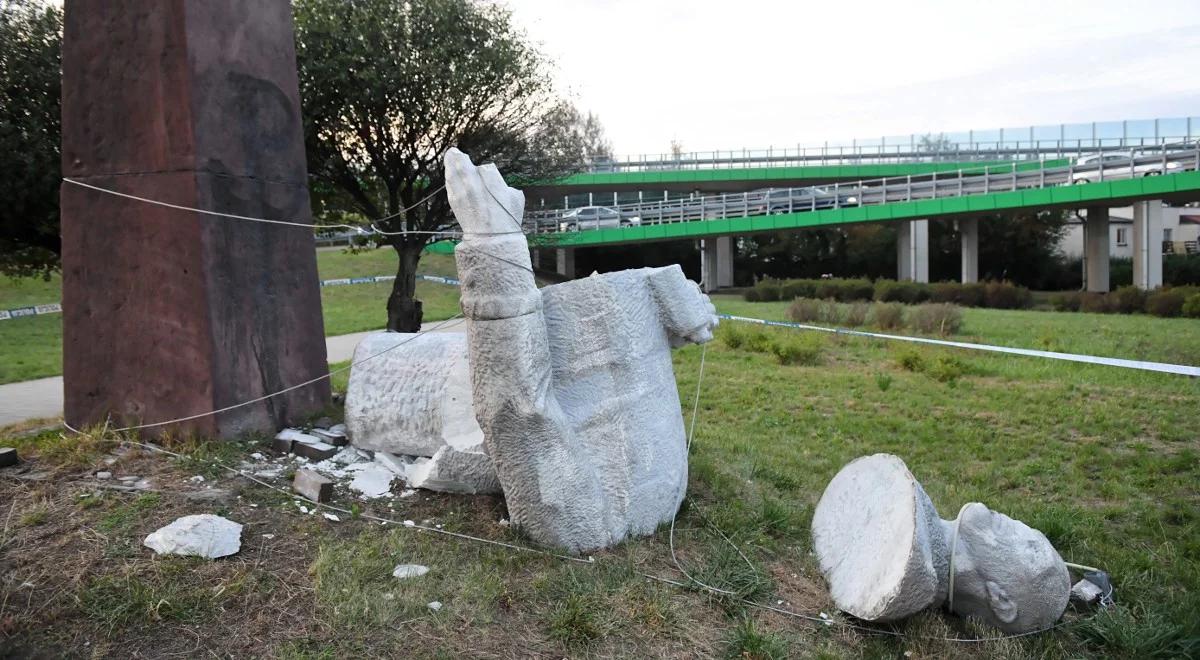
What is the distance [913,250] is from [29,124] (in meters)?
24.9

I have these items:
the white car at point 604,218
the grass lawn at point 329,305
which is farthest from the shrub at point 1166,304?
the grass lawn at point 329,305

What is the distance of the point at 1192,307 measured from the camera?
1712cm

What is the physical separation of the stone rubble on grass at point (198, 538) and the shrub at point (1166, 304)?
62.0 ft

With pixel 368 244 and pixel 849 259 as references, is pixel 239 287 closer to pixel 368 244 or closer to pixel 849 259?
pixel 368 244

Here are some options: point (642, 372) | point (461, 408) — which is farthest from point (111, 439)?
point (642, 372)

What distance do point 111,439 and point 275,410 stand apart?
1.11 metres

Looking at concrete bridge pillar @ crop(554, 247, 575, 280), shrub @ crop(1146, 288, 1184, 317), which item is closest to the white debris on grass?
shrub @ crop(1146, 288, 1184, 317)

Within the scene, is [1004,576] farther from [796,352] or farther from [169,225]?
[796,352]

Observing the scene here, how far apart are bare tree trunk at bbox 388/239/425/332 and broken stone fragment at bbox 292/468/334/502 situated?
765 centimetres

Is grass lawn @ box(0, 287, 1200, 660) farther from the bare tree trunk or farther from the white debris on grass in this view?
the bare tree trunk

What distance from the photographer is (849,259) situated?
36125 mm

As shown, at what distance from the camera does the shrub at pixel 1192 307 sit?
17.1m

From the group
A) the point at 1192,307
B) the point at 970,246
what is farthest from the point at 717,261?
the point at 1192,307

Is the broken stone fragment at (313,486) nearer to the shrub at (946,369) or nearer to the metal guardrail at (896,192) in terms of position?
the shrub at (946,369)
